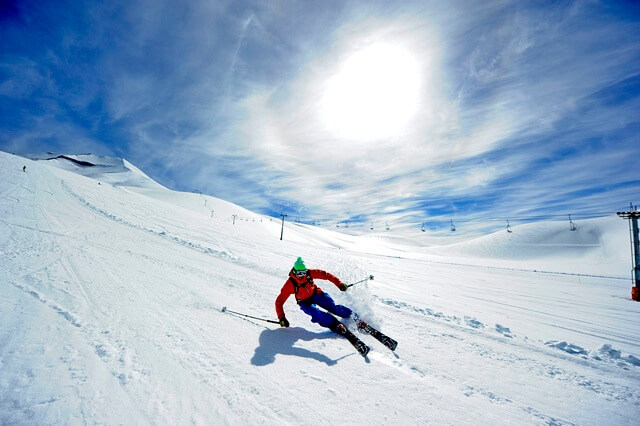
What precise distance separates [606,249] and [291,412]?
74.2 m

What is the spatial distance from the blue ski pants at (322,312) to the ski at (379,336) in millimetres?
422

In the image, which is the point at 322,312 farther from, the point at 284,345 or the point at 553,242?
the point at 553,242

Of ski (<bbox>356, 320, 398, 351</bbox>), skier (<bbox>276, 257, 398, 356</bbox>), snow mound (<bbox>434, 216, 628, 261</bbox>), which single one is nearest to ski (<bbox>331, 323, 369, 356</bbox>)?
skier (<bbox>276, 257, 398, 356</bbox>)

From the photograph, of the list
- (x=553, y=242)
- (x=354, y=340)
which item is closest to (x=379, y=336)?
(x=354, y=340)

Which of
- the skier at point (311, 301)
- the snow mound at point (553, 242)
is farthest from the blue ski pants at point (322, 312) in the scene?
the snow mound at point (553, 242)

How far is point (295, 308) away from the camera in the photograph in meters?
6.12

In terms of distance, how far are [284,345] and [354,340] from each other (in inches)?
47.0

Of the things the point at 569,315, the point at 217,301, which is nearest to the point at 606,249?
the point at 569,315

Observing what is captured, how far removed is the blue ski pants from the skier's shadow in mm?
246

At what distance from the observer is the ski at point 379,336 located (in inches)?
169

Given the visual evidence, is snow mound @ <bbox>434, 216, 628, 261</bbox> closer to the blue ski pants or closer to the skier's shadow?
the blue ski pants

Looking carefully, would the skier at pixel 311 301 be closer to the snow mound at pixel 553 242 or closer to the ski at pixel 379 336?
the ski at pixel 379 336

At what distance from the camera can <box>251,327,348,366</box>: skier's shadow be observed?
3758 millimetres

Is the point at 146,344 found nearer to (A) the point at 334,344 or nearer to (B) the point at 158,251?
(A) the point at 334,344
